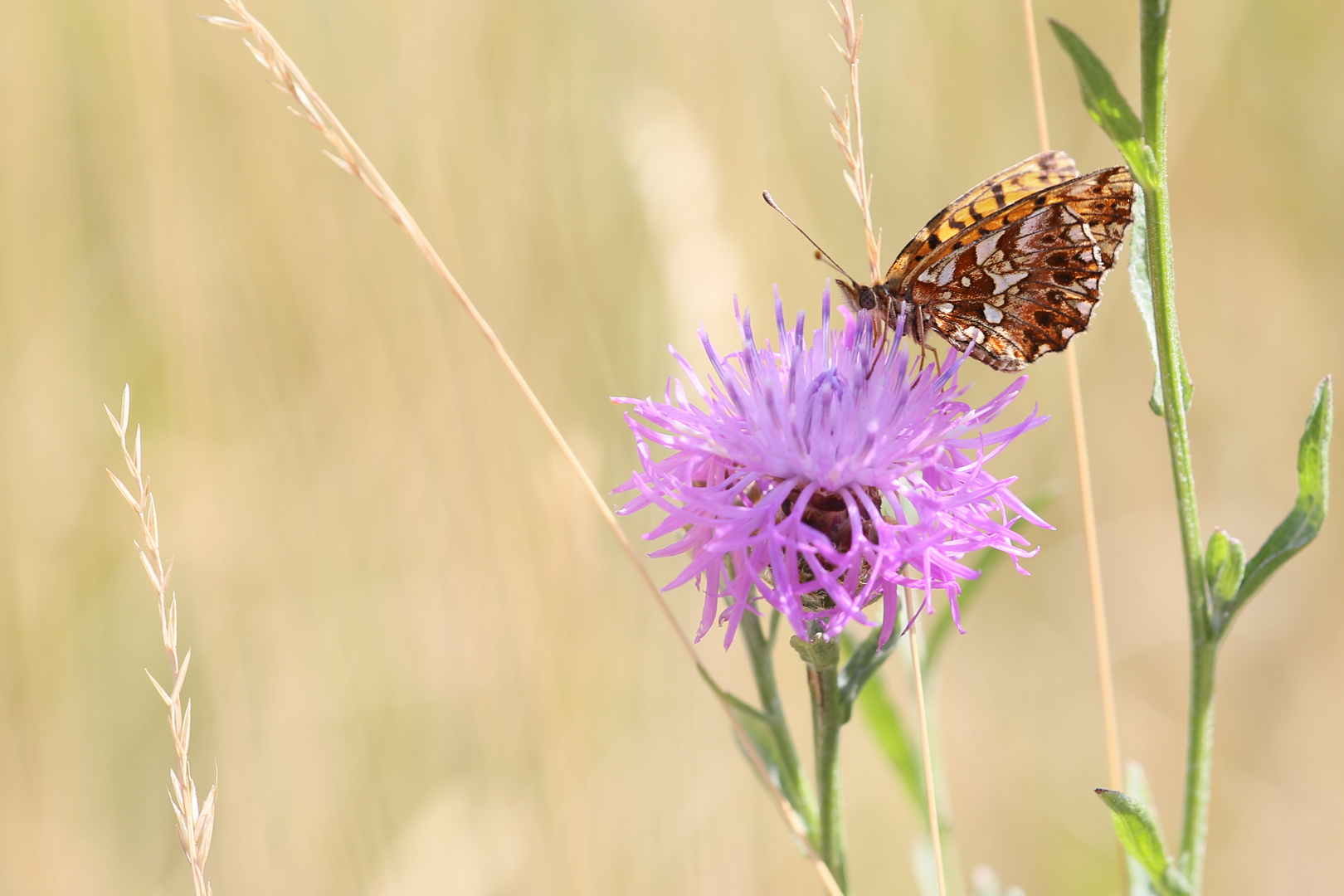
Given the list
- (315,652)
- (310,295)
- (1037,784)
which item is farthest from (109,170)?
(1037,784)

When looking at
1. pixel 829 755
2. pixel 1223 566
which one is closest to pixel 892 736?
pixel 829 755

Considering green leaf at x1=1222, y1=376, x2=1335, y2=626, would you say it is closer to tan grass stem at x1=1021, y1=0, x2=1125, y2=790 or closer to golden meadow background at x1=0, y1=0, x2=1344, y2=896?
tan grass stem at x1=1021, y1=0, x2=1125, y2=790

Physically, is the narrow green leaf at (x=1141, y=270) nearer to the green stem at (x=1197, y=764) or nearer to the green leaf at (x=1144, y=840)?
the green stem at (x=1197, y=764)

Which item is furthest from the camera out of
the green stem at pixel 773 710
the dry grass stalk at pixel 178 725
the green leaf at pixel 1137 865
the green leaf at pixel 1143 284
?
the green leaf at pixel 1137 865

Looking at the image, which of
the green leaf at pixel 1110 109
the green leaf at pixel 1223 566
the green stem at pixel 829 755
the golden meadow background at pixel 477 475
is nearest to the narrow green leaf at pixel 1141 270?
the green leaf at pixel 1110 109

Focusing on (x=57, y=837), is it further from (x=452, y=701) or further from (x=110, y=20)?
(x=110, y=20)

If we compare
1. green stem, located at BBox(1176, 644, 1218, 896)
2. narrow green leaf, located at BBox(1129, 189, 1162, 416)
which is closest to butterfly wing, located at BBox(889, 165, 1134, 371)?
narrow green leaf, located at BBox(1129, 189, 1162, 416)
